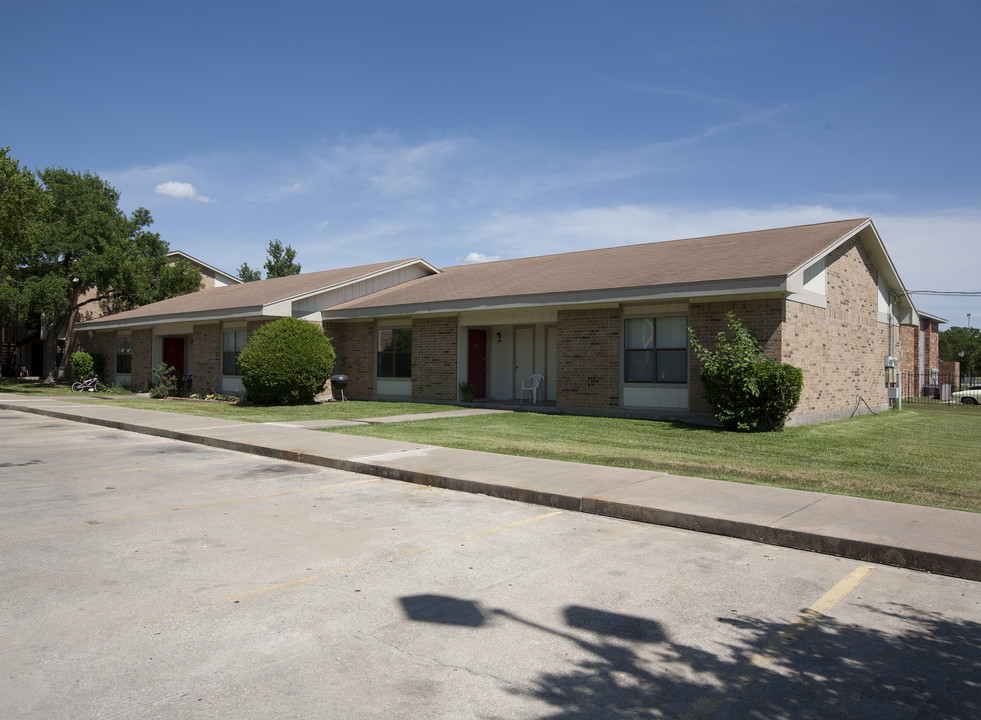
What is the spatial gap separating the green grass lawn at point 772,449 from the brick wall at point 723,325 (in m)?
1.06

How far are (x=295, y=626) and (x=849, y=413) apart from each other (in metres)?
18.7

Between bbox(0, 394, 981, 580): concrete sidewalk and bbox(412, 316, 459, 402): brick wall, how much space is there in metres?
8.83

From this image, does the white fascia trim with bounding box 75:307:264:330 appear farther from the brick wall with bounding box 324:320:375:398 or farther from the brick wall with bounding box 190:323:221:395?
the brick wall with bounding box 324:320:375:398

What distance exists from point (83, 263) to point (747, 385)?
1263 inches

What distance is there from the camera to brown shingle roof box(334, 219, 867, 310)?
16.2 metres

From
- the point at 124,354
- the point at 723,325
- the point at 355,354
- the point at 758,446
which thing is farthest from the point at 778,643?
the point at 124,354

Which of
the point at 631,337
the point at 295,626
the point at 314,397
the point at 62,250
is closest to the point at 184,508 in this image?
the point at 295,626

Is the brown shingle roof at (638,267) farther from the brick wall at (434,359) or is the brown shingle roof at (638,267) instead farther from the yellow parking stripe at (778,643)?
the yellow parking stripe at (778,643)

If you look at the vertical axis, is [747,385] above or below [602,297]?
below

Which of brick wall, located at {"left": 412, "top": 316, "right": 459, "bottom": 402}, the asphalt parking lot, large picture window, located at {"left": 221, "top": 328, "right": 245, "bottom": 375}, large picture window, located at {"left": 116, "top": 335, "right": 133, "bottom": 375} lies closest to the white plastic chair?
brick wall, located at {"left": 412, "top": 316, "right": 459, "bottom": 402}

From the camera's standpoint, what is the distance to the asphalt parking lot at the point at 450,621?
3.53 meters

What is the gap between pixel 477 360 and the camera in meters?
22.0

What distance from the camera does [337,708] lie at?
339 centimetres

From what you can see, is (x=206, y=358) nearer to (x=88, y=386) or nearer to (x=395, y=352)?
(x=395, y=352)
